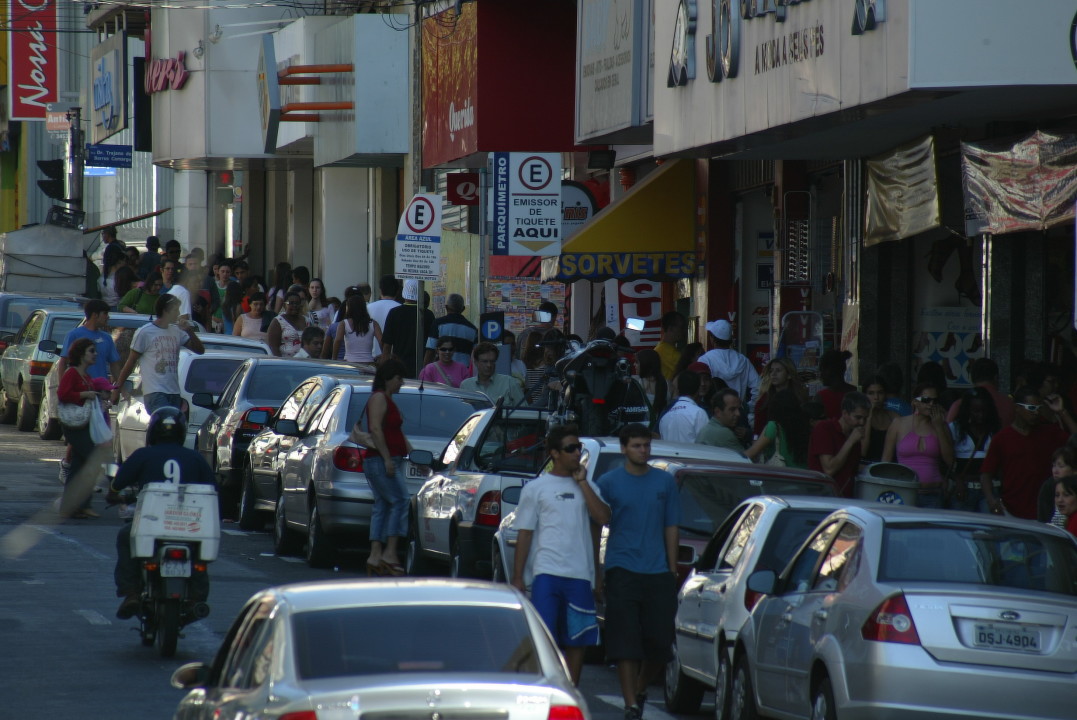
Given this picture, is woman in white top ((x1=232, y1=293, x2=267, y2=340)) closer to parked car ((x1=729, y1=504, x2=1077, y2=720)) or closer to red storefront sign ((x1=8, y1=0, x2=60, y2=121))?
parked car ((x1=729, y1=504, x2=1077, y2=720))

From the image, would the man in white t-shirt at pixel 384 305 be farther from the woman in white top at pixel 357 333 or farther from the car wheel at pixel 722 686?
the car wheel at pixel 722 686

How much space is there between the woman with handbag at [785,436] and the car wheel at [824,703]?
6.31 meters

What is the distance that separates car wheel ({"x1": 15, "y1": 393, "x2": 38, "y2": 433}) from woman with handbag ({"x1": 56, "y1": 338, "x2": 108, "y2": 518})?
8957mm

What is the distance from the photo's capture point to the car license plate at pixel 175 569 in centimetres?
1124

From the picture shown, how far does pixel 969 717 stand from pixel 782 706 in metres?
1.25

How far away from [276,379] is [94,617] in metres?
6.48

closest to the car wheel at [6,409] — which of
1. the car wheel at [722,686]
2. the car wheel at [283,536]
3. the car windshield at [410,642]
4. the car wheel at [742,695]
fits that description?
the car wheel at [283,536]

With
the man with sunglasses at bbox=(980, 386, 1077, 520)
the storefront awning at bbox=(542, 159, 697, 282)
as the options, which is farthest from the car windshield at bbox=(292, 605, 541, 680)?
the storefront awning at bbox=(542, 159, 697, 282)

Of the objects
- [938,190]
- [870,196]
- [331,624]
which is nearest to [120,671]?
[331,624]

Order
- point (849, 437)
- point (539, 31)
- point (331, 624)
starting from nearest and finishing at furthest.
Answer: point (331, 624) → point (849, 437) → point (539, 31)

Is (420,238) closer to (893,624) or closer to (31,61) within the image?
(893,624)

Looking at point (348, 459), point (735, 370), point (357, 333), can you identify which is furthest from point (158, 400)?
point (735, 370)

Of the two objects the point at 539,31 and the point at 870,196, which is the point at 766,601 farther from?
the point at 539,31

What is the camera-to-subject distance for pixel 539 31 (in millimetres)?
27344
